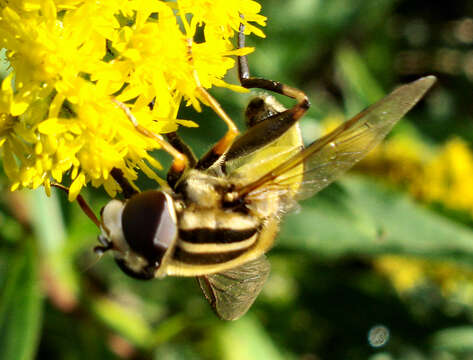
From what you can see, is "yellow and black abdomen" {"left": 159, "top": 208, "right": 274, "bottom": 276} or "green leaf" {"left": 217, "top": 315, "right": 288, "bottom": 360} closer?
"yellow and black abdomen" {"left": 159, "top": 208, "right": 274, "bottom": 276}

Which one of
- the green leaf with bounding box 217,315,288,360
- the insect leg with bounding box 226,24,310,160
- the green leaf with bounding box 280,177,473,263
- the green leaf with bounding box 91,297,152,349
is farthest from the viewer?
the green leaf with bounding box 217,315,288,360

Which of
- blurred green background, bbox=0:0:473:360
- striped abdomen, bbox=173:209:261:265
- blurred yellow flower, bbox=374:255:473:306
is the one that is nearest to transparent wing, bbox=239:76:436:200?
striped abdomen, bbox=173:209:261:265

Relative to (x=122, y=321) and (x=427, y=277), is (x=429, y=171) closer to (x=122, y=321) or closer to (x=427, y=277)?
(x=427, y=277)

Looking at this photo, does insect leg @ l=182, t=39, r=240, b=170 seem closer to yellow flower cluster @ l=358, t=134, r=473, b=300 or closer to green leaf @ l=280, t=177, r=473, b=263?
green leaf @ l=280, t=177, r=473, b=263

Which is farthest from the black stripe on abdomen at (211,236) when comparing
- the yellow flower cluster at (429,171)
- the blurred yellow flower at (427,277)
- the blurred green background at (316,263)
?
the blurred yellow flower at (427,277)

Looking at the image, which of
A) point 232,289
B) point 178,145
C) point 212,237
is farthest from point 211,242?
point 178,145

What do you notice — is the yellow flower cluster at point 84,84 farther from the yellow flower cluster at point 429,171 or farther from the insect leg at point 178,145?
the yellow flower cluster at point 429,171
